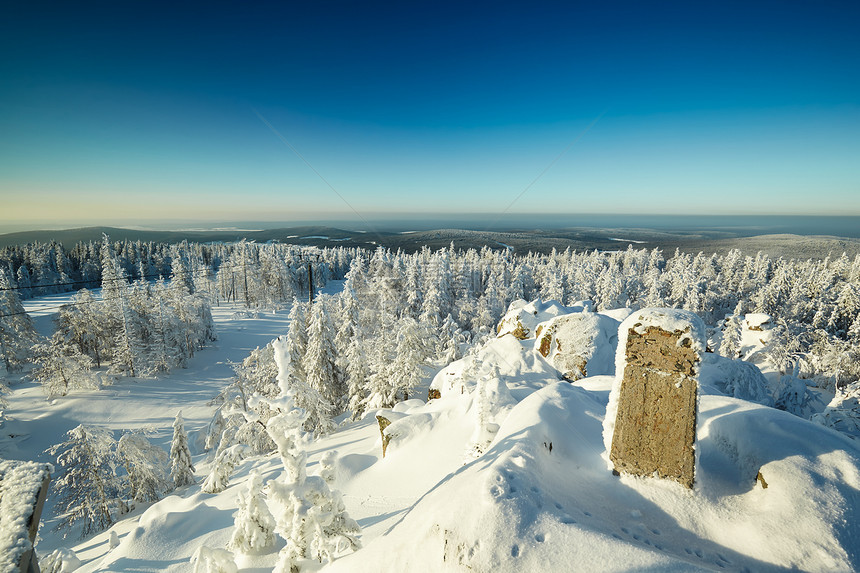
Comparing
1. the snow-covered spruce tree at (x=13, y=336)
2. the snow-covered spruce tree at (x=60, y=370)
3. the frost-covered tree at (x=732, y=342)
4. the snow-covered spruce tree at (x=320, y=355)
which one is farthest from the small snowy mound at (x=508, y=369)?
the snow-covered spruce tree at (x=13, y=336)

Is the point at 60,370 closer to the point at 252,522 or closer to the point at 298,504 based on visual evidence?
the point at 252,522

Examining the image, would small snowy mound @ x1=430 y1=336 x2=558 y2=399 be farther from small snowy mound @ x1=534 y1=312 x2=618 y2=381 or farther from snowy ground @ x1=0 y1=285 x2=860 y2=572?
snowy ground @ x1=0 y1=285 x2=860 y2=572

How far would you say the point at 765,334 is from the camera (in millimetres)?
32188

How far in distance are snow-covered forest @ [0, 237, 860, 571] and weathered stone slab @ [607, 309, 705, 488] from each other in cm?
403

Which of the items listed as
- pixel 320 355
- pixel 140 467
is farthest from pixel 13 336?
pixel 320 355

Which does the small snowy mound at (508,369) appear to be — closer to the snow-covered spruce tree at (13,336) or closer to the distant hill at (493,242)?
the snow-covered spruce tree at (13,336)

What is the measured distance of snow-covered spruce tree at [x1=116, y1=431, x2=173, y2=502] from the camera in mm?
17016

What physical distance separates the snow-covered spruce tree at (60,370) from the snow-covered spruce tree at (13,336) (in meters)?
5.33

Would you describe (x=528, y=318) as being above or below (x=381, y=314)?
above

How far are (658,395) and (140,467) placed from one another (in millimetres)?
23155

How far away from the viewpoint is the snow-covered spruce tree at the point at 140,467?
17.0 metres

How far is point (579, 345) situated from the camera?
1555 centimetres

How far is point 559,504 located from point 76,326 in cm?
5526

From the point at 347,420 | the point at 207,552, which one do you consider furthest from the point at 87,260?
the point at 207,552
